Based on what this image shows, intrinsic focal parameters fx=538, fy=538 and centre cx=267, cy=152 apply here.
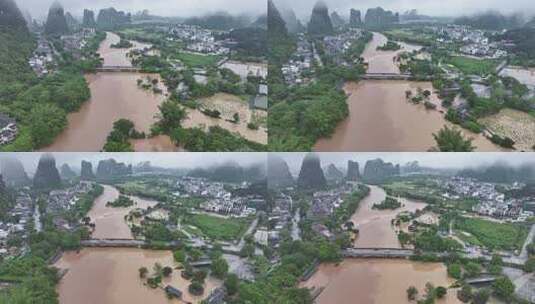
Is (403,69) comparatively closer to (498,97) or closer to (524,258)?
(498,97)

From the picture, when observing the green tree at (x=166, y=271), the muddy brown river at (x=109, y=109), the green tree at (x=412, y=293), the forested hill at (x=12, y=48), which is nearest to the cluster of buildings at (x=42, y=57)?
the forested hill at (x=12, y=48)

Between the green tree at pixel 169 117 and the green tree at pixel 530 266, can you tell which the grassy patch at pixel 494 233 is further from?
the green tree at pixel 169 117

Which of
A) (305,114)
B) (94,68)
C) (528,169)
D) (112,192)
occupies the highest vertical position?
(94,68)

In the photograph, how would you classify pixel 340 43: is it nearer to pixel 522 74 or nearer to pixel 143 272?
pixel 522 74

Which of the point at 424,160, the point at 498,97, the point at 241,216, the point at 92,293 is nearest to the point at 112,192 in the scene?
the point at 92,293

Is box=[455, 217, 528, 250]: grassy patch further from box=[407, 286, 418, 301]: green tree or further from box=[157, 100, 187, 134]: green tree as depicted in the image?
box=[157, 100, 187, 134]: green tree
